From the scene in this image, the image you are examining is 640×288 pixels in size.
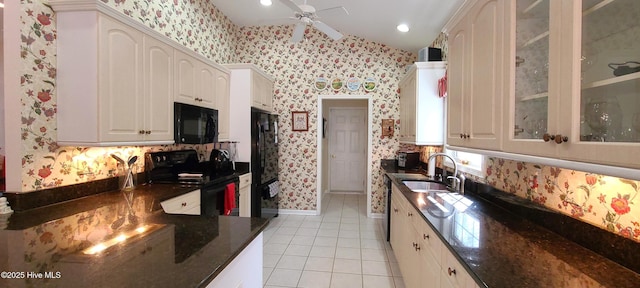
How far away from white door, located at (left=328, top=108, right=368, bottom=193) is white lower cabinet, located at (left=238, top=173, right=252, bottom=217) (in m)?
3.20

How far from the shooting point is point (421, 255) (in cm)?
176

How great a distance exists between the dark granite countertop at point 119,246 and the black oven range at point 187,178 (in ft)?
2.60

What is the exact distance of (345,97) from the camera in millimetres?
4418

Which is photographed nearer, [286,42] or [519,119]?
[519,119]

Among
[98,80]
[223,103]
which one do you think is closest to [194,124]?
[223,103]

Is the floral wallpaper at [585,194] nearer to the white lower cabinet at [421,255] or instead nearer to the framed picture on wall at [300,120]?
the white lower cabinet at [421,255]

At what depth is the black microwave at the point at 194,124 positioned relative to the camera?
8.20 feet

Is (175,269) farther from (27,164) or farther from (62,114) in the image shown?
(62,114)

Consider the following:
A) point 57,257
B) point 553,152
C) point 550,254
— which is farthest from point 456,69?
point 57,257

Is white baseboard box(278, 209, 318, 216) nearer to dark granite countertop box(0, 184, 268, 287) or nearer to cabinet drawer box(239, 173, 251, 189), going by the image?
cabinet drawer box(239, 173, 251, 189)

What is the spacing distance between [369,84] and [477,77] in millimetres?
2946

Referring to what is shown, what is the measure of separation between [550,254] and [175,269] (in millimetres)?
1460

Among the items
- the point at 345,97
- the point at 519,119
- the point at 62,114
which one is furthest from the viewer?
the point at 345,97

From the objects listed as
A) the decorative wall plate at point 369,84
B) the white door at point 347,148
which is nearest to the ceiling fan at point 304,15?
the decorative wall plate at point 369,84
